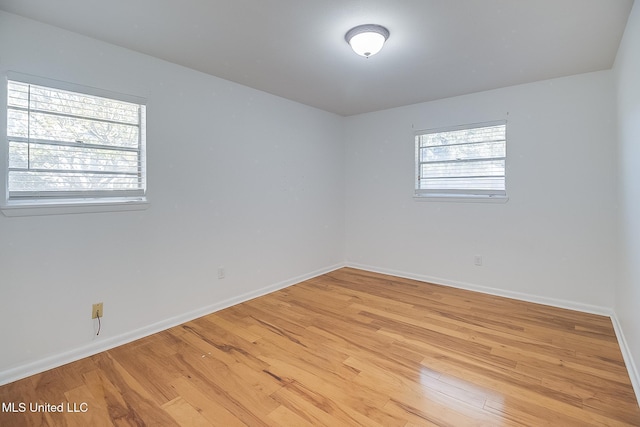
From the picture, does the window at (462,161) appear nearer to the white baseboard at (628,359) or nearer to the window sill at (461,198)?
the window sill at (461,198)

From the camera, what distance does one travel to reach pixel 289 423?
1.69 meters

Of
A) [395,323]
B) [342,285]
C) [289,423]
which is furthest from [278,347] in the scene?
[342,285]

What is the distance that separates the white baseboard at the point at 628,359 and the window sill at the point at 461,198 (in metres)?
1.49

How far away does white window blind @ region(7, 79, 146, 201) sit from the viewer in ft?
6.97

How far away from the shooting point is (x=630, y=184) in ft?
7.37

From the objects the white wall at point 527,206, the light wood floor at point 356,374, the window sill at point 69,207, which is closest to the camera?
the light wood floor at point 356,374

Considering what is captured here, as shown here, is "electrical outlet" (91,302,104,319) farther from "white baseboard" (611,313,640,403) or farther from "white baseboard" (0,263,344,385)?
"white baseboard" (611,313,640,403)

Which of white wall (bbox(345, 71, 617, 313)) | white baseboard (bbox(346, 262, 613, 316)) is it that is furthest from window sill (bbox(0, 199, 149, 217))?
white baseboard (bbox(346, 262, 613, 316))

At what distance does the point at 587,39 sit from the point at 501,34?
2.35 ft

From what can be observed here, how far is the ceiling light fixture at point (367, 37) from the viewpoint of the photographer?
220 centimetres

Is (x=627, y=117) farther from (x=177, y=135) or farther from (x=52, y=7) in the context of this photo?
(x=52, y=7)

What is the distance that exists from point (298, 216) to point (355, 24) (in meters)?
2.53

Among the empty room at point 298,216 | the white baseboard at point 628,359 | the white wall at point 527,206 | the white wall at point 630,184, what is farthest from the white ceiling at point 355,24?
the white baseboard at point 628,359

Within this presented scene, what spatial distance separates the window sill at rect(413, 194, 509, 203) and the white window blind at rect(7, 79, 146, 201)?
3.29 m
